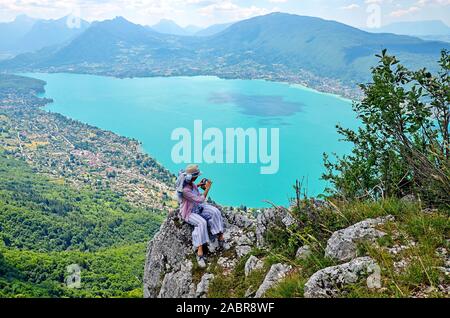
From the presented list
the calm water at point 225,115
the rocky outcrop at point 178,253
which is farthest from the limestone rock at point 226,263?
the calm water at point 225,115

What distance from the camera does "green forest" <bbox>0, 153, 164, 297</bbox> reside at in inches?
689

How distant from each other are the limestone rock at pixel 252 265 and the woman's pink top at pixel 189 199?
83cm

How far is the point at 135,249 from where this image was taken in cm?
2602

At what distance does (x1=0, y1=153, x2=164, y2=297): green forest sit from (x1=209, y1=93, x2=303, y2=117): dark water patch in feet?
120

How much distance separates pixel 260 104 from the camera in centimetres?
8081

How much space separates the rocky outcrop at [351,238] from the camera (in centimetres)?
252

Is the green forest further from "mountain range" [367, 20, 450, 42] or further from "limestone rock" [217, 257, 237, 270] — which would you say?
"mountain range" [367, 20, 450, 42]

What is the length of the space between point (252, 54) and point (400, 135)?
568 ft

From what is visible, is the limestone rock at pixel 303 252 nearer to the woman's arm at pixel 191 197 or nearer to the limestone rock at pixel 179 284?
the limestone rock at pixel 179 284

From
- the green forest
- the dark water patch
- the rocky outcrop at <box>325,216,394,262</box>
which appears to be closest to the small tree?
the rocky outcrop at <box>325,216,394,262</box>

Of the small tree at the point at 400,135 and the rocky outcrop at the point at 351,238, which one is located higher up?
the small tree at the point at 400,135

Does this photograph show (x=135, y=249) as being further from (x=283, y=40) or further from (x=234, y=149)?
(x=283, y=40)

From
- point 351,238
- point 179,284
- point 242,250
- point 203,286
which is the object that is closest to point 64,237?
point 179,284

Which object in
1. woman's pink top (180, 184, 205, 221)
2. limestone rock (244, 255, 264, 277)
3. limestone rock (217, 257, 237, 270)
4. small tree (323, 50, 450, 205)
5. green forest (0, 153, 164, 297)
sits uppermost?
small tree (323, 50, 450, 205)
